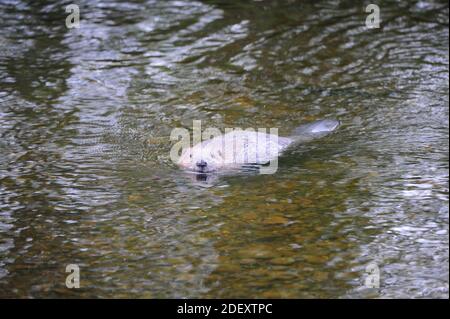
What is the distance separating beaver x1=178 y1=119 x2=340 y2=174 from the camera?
5.19 m

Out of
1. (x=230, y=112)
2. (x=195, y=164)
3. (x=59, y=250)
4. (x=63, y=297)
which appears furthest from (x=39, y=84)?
(x=63, y=297)

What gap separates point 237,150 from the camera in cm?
533

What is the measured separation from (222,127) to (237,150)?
858 millimetres

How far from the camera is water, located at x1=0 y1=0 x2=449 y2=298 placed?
397 cm

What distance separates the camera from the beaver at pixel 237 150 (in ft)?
17.0

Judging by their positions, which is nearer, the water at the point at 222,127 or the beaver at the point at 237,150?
the water at the point at 222,127

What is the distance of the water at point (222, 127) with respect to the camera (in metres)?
3.97

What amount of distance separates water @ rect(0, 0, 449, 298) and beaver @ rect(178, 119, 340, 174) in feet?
0.48

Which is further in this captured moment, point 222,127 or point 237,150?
point 222,127

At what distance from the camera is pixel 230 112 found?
255 inches

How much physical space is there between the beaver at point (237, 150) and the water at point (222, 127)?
0.15 m

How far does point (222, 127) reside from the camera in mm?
6156

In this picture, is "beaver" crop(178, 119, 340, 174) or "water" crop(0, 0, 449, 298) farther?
"beaver" crop(178, 119, 340, 174)
